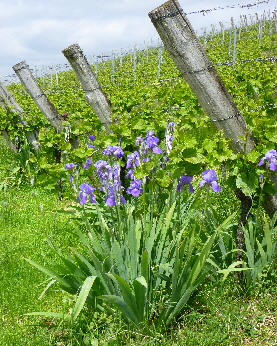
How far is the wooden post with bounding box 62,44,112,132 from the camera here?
3.17 metres

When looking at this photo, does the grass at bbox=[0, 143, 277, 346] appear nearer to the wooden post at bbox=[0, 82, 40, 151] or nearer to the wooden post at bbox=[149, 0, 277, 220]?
the wooden post at bbox=[149, 0, 277, 220]

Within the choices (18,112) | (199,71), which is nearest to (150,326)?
(199,71)

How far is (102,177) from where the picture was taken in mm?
1976

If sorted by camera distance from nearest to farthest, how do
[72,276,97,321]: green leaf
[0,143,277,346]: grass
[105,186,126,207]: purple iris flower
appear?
1. [72,276,97,321]: green leaf
2. [0,143,277,346]: grass
3. [105,186,126,207]: purple iris flower

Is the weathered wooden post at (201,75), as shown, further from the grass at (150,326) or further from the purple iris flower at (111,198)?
the purple iris flower at (111,198)

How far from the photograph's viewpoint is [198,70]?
2094 millimetres

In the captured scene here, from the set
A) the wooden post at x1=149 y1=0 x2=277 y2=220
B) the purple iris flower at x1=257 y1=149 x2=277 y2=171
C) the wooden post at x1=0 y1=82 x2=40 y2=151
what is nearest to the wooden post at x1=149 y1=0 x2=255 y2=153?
the wooden post at x1=149 y1=0 x2=277 y2=220

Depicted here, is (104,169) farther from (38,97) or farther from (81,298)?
(38,97)

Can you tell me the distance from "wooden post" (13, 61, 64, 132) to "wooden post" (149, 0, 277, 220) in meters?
2.68

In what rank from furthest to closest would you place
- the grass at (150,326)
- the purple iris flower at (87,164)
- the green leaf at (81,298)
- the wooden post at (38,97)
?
the wooden post at (38,97)
the purple iris flower at (87,164)
the grass at (150,326)
the green leaf at (81,298)

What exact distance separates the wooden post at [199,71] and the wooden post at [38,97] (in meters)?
2.68

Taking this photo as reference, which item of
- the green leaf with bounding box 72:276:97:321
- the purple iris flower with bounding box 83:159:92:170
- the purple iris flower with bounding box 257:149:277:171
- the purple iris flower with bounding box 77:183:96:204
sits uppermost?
the purple iris flower with bounding box 83:159:92:170

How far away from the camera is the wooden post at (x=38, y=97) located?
454 cm

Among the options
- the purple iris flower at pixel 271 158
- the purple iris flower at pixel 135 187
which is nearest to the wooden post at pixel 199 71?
the purple iris flower at pixel 271 158
